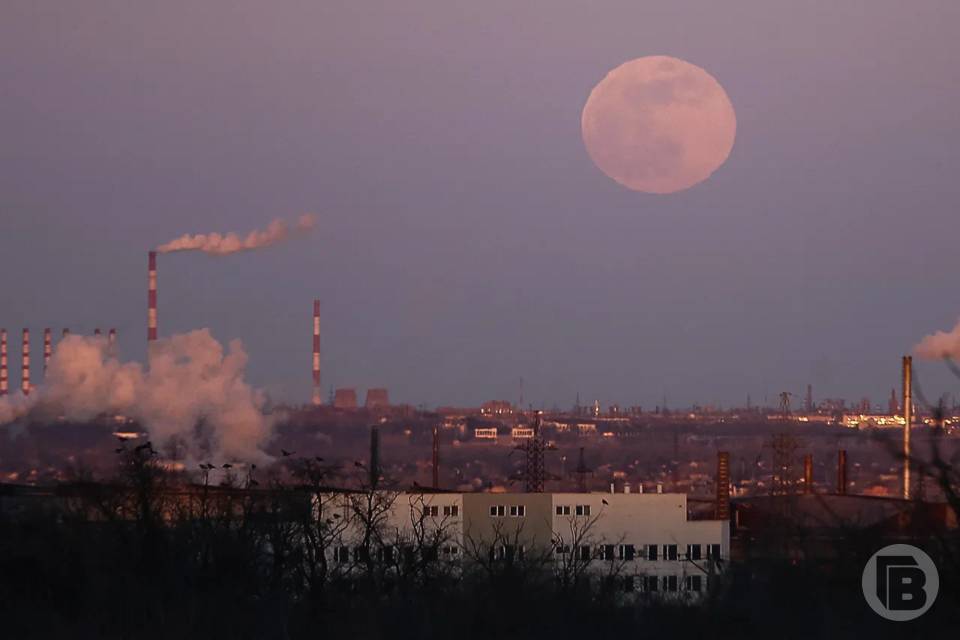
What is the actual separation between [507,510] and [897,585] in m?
25.1

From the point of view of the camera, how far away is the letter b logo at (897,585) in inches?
386

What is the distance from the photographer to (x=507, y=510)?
3603cm

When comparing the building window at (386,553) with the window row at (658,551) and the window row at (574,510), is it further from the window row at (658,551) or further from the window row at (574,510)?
the window row at (574,510)

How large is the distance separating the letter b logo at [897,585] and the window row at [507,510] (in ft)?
79.9

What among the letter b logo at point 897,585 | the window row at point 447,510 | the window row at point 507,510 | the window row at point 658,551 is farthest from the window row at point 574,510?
the letter b logo at point 897,585

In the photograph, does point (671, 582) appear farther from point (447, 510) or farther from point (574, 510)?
point (447, 510)

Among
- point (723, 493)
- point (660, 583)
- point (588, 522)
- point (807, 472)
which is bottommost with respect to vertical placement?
point (660, 583)

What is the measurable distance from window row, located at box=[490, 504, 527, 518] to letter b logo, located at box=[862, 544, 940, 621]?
24.3 m

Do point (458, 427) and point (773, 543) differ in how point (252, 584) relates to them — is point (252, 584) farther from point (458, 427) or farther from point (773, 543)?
point (458, 427)

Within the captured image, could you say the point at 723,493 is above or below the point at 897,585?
below

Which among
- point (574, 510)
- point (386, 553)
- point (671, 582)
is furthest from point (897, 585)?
point (574, 510)

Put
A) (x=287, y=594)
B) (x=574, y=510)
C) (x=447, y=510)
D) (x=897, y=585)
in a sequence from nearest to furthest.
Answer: (x=897, y=585) < (x=287, y=594) < (x=447, y=510) < (x=574, y=510)

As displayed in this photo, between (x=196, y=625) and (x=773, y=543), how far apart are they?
10099 mm

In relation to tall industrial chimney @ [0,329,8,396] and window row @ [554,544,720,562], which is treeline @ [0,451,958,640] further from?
tall industrial chimney @ [0,329,8,396]
